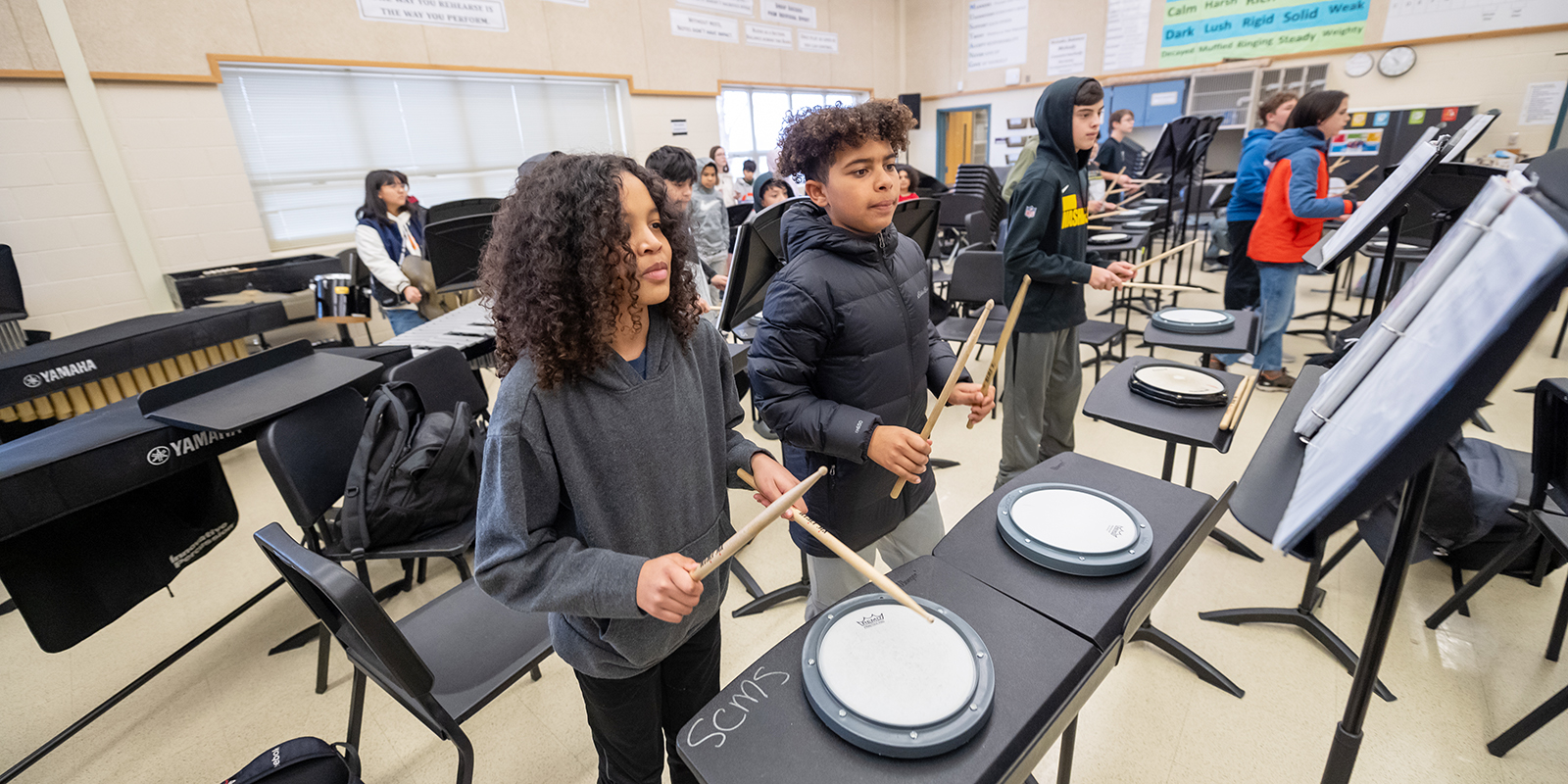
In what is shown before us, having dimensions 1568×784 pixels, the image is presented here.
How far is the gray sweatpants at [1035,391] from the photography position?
2445mm

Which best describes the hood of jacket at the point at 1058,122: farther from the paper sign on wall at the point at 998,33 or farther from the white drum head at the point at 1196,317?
the paper sign on wall at the point at 998,33

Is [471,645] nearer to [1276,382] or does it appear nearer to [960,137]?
[1276,382]

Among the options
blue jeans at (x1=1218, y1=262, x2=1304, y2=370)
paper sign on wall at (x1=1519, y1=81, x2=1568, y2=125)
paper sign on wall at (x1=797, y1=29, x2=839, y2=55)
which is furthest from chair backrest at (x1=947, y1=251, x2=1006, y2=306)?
paper sign on wall at (x1=1519, y1=81, x2=1568, y2=125)

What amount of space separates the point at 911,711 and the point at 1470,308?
0.63m

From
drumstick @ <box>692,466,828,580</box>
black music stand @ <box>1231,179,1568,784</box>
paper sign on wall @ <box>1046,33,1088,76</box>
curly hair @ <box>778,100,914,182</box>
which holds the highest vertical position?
paper sign on wall @ <box>1046,33,1088,76</box>

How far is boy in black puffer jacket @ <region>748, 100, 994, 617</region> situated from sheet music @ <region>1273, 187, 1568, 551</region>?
0.65 metres

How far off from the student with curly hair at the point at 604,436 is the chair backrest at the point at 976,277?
2587mm

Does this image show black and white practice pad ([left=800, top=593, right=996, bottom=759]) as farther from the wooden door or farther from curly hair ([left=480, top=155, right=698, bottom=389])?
the wooden door

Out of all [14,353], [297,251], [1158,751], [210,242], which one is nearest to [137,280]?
[210,242]

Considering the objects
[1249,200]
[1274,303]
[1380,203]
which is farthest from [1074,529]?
[1249,200]

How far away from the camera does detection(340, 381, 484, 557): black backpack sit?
1.77 m

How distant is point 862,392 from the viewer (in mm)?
1436

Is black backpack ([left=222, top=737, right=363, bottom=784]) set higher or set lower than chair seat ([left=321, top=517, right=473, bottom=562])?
lower

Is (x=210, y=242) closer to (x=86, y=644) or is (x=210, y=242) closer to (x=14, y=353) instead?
(x=14, y=353)
